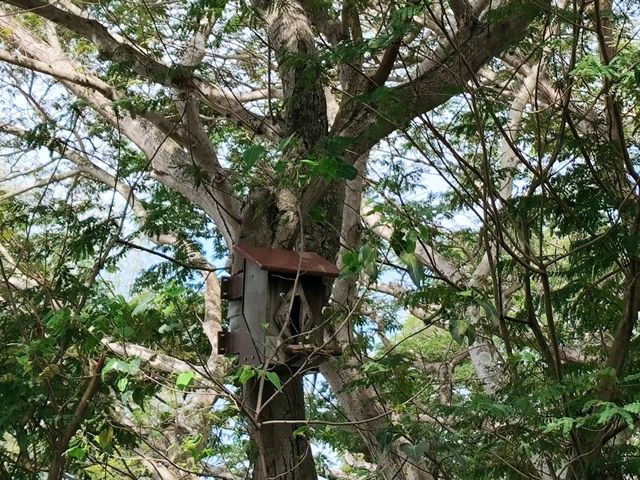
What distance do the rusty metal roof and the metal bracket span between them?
0.14 meters

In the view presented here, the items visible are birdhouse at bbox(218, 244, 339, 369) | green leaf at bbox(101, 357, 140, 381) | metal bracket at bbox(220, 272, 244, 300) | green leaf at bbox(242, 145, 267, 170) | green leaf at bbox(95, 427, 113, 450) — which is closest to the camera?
green leaf at bbox(101, 357, 140, 381)

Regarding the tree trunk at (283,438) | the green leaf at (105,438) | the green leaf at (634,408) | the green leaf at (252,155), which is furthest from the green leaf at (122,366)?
the green leaf at (634,408)

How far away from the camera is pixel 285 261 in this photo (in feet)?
9.10

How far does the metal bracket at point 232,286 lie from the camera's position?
9.79ft

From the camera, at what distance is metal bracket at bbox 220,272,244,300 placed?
2.98 metres

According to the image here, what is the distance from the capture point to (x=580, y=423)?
7.57 ft

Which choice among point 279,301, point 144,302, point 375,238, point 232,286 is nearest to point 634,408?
point 375,238

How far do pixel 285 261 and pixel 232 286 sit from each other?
0.39 metres

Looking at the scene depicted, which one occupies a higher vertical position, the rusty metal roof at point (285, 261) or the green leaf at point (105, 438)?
the rusty metal roof at point (285, 261)

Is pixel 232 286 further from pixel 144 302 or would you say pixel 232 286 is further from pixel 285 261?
pixel 144 302

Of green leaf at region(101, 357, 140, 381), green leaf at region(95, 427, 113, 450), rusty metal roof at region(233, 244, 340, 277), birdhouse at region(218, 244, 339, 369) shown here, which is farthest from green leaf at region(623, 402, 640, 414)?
green leaf at region(95, 427, 113, 450)

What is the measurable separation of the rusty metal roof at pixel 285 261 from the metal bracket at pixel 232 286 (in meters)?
0.14

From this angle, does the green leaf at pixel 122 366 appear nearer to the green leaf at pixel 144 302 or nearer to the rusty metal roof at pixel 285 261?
the green leaf at pixel 144 302

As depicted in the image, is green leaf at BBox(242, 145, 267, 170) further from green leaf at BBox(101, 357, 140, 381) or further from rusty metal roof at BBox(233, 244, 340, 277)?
green leaf at BBox(101, 357, 140, 381)
